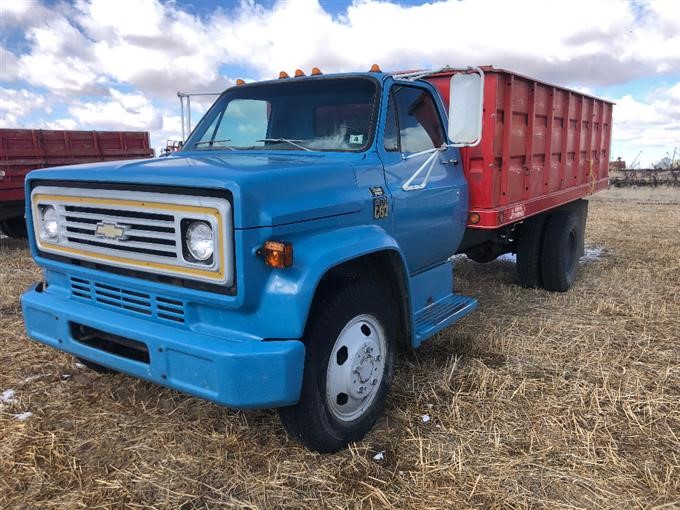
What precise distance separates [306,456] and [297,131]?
208cm

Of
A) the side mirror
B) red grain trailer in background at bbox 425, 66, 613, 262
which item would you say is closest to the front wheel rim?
the side mirror

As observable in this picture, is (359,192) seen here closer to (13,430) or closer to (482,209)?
(482,209)

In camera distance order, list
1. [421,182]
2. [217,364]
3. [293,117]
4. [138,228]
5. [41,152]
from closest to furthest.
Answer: [217,364] → [138,228] → [421,182] → [293,117] → [41,152]

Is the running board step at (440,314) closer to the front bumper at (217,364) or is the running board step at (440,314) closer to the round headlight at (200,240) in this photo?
the front bumper at (217,364)

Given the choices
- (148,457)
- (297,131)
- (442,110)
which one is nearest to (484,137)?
(442,110)

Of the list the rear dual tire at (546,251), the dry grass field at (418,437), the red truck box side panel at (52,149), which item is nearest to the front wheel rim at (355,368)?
the dry grass field at (418,437)

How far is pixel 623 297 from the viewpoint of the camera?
6.07 m

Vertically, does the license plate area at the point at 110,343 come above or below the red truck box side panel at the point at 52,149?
below

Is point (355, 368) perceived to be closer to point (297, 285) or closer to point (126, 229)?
point (297, 285)

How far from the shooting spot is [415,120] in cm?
395

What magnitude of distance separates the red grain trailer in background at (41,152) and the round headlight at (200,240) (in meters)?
7.51

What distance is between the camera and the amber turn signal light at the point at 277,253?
98.0 inches

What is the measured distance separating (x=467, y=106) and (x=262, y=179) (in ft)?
4.92

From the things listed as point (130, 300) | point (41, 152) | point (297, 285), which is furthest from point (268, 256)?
point (41, 152)
